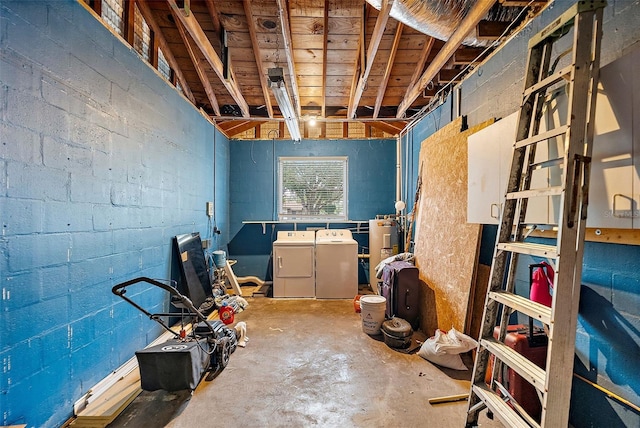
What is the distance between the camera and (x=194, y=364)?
6.26 feet

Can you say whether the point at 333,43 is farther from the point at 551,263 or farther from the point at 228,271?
the point at 228,271

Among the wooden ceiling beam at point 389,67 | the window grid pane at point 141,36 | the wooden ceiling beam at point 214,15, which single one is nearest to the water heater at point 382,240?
the wooden ceiling beam at point 389,67

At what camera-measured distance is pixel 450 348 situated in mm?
2309

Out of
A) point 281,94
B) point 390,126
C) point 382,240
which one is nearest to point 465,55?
point 281,94

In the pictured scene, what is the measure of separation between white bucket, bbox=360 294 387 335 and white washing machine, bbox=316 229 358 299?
1336 mm

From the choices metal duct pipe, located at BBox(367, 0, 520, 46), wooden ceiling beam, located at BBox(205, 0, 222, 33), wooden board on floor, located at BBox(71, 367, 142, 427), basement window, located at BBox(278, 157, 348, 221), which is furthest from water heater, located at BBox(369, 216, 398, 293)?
wooden ceiling beam, located at BBox(205, 0, 222, 33)

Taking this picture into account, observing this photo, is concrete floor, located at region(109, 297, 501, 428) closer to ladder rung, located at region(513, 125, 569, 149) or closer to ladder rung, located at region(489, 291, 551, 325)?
ladder rung, located at region(489, 291, 551, 325)

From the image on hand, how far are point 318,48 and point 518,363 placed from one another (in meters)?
3.52

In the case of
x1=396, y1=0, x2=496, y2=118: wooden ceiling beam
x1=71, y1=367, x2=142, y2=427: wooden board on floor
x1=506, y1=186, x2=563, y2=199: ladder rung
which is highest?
x1=396, y1=0, x2=496, y2=118: wooden ceiling beam

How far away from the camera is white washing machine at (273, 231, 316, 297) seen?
4.41m

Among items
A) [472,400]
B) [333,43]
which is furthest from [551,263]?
[333,43]

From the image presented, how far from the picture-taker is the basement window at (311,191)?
5211 mm

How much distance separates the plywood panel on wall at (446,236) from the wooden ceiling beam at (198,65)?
9.51 ft

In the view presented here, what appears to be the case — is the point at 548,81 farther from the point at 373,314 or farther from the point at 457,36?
the point at 373,314
